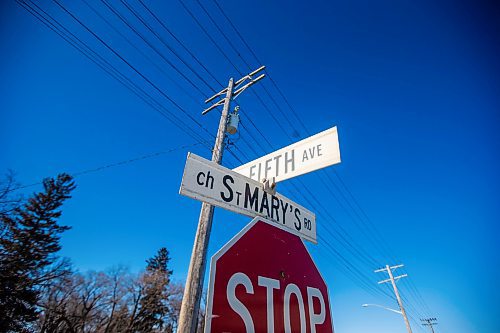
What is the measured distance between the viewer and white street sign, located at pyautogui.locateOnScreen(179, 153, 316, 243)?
1.94 meters

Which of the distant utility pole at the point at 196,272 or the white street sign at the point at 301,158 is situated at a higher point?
the white street sign at the point at 301,158

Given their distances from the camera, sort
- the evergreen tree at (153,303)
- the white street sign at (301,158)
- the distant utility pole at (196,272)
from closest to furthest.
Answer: the white street sign at (301,158) < the distant utility pole at (196,272) < the evergreen tree at (153,303)

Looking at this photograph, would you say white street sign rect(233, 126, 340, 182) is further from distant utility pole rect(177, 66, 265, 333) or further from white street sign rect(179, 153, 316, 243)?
distant utility pole rect(177, 66, 265, 333)

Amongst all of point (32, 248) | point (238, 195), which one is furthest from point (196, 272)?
point (32, 248)

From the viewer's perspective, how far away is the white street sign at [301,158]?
2756mm

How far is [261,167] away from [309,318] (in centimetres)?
182

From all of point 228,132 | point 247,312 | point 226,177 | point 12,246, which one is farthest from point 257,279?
point 12,246

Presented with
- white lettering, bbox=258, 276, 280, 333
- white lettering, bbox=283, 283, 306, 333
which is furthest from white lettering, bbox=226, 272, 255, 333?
white lettering, bbox=283, 283, 306, 333

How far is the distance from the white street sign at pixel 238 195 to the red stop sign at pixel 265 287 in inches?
12.8

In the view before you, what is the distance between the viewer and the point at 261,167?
3.12 meters

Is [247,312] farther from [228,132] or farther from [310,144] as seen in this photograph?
[228,132]

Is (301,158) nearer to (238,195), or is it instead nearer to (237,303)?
(238,195)

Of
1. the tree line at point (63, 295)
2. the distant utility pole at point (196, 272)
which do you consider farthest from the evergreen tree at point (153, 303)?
the distant utility pole at point (196, 272)

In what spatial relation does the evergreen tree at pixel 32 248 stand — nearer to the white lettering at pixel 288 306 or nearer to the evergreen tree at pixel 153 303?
→ the evergreen tree at pixel 153 303
